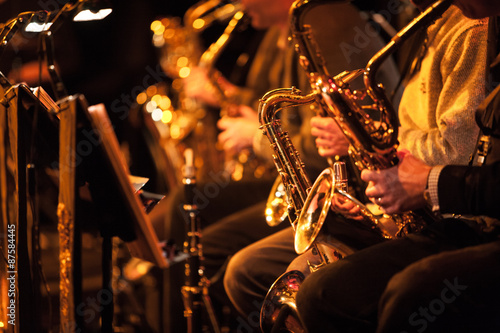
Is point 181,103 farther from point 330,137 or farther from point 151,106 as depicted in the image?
point 330,137

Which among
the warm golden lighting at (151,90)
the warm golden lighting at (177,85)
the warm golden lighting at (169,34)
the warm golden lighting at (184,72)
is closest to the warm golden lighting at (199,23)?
the warm golden lighting at (169,34)

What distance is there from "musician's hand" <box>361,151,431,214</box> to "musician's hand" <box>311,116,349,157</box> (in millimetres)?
460

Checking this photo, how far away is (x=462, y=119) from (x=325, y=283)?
27.7 inches

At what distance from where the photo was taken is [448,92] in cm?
196

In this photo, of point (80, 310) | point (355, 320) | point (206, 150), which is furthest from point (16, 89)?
point (206, 150)

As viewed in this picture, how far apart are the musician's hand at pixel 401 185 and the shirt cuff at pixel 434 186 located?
0.06ft

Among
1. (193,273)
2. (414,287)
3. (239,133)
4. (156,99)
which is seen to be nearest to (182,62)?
(156,99)

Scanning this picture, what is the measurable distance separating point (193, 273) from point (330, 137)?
936 millimetres

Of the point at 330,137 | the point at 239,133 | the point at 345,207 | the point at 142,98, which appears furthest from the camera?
the point at 142,98

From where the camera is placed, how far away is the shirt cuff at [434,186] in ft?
5.43

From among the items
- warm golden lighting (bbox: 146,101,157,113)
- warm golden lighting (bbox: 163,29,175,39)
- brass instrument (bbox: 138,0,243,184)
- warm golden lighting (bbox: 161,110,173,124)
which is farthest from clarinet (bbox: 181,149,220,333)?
warm golden lighting (bbox: 163,29,175,39)

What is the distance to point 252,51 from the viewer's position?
484 centimetres

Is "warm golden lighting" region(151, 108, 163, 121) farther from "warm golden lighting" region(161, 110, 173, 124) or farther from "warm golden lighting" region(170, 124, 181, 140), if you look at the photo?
"warm golden lighting" region(170, 124, 181, 140)

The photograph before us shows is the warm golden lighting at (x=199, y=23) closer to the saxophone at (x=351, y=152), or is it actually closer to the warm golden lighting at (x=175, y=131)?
the warm golden lighting at (x=175, y=131)
